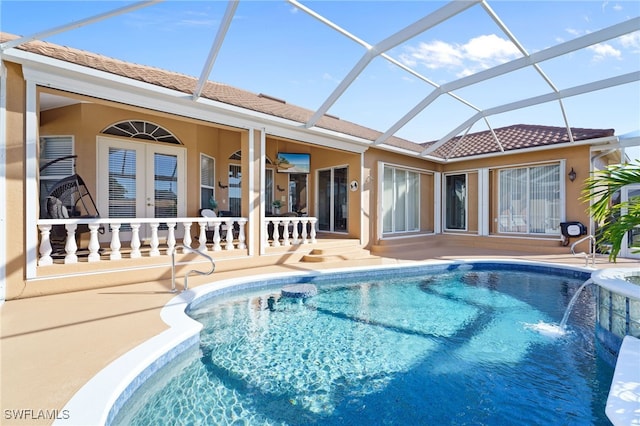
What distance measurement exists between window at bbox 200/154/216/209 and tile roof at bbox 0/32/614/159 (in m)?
2.31

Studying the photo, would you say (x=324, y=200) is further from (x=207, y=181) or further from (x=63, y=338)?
(x=63, y=338)

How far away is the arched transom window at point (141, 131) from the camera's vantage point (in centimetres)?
800

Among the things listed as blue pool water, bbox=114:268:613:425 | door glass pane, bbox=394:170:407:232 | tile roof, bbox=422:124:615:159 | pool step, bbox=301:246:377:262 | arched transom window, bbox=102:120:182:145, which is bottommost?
blue pool water, bbox=114:268:613:425

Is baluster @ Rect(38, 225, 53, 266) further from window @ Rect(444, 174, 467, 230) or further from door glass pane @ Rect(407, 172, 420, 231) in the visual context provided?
window @ Rect(444, 174, 467, 230)

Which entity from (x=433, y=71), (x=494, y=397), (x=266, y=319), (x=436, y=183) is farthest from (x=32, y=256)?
(x=436, y=183)

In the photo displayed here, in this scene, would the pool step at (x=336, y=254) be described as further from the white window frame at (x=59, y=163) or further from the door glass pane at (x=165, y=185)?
the white window frame at (x=59, y=163)

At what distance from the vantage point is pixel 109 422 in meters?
2.35

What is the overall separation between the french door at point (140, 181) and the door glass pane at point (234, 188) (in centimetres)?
189

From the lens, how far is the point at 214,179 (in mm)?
10562

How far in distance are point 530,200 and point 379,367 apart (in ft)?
36.0

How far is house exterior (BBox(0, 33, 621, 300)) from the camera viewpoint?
5062 mm

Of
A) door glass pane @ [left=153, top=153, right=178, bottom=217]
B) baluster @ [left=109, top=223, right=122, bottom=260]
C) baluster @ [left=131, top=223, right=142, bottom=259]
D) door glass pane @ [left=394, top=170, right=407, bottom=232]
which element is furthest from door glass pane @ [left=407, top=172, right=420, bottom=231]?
baluster @ [left=109, top=223, right=122, bottom=260]

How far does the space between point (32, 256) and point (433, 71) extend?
8.59 metres

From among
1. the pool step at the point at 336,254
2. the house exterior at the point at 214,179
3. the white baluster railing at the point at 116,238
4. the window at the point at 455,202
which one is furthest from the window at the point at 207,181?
the window at the point at 455,202
